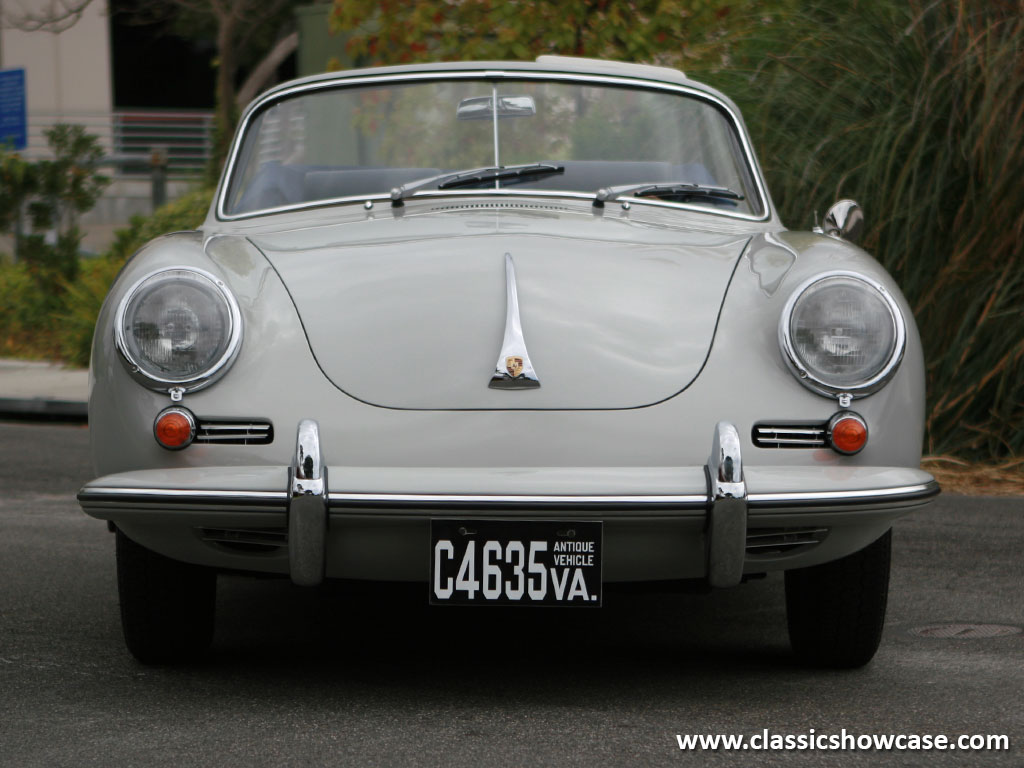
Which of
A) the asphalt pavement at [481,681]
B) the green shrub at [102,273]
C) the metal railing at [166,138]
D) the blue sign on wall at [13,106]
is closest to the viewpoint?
the asphalt pavement at [481,681]

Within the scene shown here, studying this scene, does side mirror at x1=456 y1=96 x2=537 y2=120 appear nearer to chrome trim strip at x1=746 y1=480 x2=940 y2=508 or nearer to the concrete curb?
chrome trim strip at x1=746 y1=480 x2=940 y2=508

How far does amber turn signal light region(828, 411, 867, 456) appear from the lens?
310 cm

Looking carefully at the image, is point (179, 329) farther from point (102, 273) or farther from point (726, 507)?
point (102, 273)

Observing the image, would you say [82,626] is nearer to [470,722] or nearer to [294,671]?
[294,671]

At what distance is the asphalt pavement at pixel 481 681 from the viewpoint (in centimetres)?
289

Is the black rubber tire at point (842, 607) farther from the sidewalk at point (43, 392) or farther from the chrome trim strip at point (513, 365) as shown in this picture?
the sidewalk at point (43, 392)

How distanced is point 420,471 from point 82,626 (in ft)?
4.74

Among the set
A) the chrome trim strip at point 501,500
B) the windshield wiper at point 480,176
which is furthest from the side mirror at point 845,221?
the chrome trim strip at point 501,500

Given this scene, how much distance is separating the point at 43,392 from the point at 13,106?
3.32m

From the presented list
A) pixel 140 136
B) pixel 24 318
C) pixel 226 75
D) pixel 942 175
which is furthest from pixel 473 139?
pixel 140 136

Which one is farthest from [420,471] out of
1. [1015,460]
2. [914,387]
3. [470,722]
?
[1015,460]

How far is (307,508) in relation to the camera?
2928 millimetres

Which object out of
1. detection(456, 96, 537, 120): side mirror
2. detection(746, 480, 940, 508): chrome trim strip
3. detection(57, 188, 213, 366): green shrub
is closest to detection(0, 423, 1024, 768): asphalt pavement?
detection(746, 480, 940, 508): chrome trim strip

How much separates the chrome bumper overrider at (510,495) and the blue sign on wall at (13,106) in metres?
9.39
